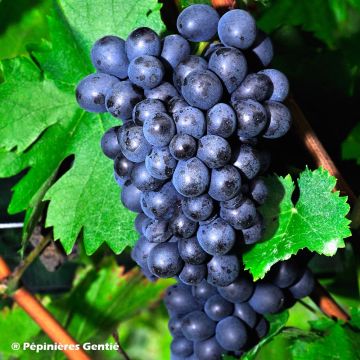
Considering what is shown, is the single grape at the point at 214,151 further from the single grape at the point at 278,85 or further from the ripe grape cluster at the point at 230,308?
the ripe grape cluster at the point at 230,308

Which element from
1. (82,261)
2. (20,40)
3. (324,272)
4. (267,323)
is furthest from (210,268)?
(20,40)

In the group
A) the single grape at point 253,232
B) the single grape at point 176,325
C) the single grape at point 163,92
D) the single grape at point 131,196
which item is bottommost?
the single grape at point 176,325

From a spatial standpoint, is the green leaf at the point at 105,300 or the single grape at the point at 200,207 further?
the green leaf at the point at 105,300

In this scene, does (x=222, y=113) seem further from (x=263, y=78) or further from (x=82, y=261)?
(x=82, y=261)

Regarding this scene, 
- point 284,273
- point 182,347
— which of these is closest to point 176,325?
point 182,347

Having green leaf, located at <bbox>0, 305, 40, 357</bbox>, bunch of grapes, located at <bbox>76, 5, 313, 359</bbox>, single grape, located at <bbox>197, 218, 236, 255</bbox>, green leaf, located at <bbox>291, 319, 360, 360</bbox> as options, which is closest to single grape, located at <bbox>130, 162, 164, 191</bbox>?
bunch of grapes, located at <bbox>76, 5, 313, 359</bbox>

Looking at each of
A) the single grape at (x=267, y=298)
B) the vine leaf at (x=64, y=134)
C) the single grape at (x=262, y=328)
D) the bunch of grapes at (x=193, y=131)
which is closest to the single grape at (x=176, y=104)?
the bunch of grapes at (x=193, y=131)

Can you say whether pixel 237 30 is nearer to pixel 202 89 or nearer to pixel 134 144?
pixel 202 89
